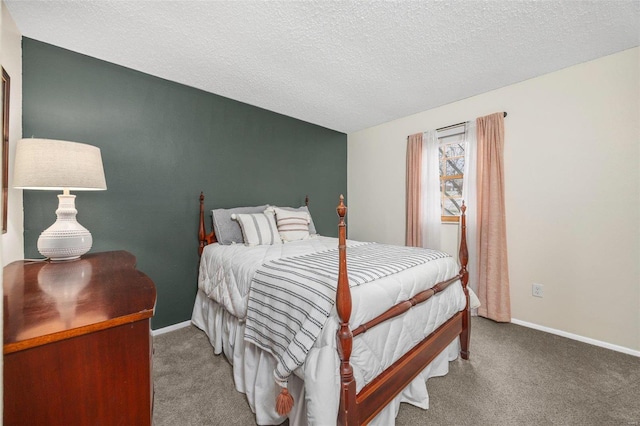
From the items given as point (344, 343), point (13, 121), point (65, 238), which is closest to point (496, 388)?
point (344, 343)

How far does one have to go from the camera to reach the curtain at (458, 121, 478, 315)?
2971mm

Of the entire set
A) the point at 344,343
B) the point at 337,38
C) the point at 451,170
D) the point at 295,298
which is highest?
the point at 337,38

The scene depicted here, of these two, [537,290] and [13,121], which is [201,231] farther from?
[537,290]

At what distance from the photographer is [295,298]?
1388 millimetres

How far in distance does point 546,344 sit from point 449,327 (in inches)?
45.5

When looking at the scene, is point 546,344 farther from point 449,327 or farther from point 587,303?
point 449,327

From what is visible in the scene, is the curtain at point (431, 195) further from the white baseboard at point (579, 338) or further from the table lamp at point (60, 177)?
the table lamp at point (60, 177)

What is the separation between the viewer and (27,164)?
4.91 feet

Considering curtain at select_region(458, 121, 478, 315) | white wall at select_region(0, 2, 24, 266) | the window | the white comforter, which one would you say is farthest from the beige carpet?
the window

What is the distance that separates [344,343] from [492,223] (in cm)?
240

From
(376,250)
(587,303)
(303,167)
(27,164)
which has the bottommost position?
(587,303)

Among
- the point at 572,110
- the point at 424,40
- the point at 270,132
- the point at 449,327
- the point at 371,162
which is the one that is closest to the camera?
the point at 449,327

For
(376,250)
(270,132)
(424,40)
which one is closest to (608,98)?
(424,40)

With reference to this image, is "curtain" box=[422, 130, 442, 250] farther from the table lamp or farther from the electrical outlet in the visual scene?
the table lamp
